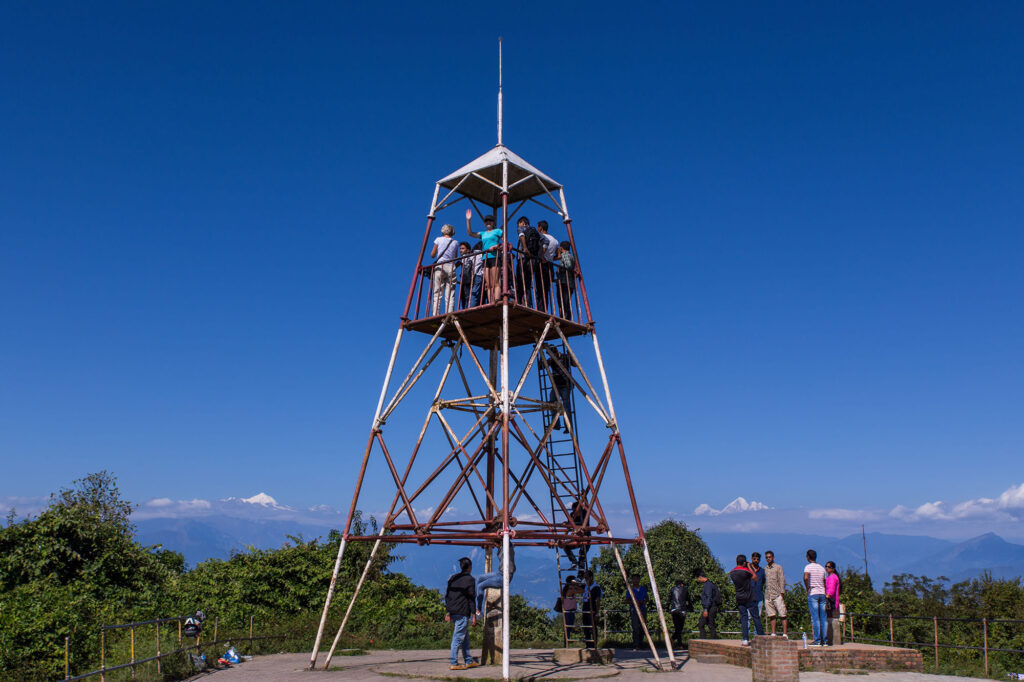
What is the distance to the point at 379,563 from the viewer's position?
3144 cm

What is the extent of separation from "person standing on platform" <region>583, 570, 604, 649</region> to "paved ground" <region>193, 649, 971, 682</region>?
0.68 metres

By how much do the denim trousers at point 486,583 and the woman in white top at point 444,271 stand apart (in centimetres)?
548

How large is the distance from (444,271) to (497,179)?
11.0ft

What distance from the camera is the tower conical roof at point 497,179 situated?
19.6 meters

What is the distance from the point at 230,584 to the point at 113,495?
14158 mm

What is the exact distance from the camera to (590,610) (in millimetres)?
17562

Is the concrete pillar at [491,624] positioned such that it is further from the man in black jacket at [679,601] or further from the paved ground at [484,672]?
the man in black jacket at [679,601]

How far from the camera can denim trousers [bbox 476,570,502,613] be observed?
666 inches

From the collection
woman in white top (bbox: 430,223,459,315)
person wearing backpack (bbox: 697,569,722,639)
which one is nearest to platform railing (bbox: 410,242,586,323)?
woman in white top (bbox: 430,223,459,315)

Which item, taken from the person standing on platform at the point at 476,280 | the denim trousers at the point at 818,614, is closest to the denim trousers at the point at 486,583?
the person standing on platform at the point at 476,280

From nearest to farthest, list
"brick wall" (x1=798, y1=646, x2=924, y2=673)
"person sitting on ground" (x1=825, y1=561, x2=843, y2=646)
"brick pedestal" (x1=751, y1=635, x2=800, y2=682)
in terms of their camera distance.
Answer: "brick pedestal" (x1=751, y1=635, x2=800, y2=682) < "brick wall" (x1=798, y1=646, x2=924, y2=673) < "person sitting on ground" (x1=825, y1=561, x2=843, y2=646)

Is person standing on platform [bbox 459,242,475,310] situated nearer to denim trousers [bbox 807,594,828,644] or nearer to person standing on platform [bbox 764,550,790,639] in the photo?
→ person standing on platform [bbox 764,550,790,639]

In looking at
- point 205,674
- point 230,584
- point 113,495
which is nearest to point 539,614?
point 230,584

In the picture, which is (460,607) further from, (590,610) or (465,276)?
(465,276)
